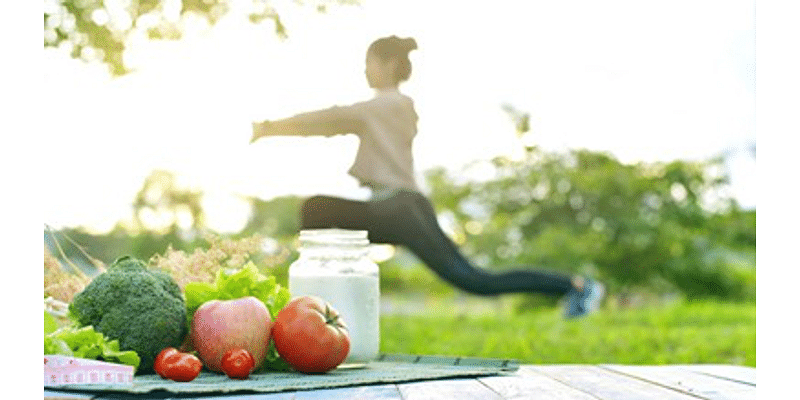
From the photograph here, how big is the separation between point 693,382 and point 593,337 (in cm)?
390

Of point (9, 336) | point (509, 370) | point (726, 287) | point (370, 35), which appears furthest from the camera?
point (726, 287)

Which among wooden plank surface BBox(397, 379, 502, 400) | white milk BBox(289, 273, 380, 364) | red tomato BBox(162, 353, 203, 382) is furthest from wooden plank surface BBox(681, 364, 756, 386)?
red tomato BBox(162, 353, 203, 382)

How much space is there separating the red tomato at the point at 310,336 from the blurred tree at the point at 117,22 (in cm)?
275

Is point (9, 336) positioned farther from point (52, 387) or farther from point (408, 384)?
point (408, 384)

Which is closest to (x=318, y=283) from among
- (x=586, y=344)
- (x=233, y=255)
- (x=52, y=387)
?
(x=233, y=255)

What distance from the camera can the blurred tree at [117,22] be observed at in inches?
194

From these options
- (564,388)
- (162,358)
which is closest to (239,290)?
(162,358)

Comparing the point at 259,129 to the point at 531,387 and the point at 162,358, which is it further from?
the point at 531,387

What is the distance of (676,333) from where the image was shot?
6195 mm

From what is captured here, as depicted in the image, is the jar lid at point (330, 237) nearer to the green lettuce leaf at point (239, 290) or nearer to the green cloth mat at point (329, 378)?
the green lettuce leaf at point (239, 290)

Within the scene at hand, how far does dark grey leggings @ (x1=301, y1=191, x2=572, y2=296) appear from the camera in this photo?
440cm

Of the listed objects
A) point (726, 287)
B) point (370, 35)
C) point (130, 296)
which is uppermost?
point (370, 35)

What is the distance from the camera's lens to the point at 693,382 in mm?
2131

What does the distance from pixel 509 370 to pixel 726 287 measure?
7.96 m
